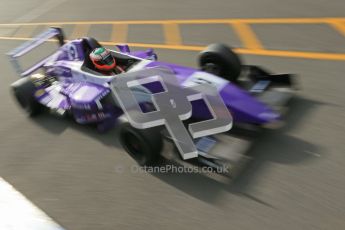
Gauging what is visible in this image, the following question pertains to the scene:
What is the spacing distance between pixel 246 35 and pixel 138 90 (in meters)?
3.47

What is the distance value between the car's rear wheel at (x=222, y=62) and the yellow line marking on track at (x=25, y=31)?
26.3ft

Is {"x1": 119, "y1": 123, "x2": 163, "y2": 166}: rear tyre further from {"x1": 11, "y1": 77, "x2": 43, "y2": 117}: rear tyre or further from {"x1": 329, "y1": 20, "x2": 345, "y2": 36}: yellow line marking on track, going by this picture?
{"x1": 329, "y1": 20, "x2": 345, "y2": 36}: yellow line marking on track

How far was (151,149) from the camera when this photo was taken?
4.62 metres

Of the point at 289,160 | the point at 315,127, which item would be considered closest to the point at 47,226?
the point at 289,160

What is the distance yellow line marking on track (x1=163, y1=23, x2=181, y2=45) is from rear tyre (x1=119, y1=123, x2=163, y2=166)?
378 centimetres

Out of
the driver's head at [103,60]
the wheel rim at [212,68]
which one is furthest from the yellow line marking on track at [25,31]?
the wheel rim at [212,68]

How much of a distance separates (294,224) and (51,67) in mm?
4590

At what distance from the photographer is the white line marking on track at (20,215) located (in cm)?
445

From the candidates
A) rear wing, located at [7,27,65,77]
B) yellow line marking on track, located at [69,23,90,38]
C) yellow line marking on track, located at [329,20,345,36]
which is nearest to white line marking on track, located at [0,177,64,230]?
rear wing, located at [7,27,65,77]

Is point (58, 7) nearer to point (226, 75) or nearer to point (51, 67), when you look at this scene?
point (51, 67)

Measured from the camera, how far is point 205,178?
15.0 feet

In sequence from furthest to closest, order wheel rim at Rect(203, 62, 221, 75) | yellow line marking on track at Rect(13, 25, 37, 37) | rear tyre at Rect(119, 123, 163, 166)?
yellow line marking on track at Rect(13, 25, 37, 37) → wheel rim at Rect(203, 62, 221, 75) → rear tyre at Rect(119, 123, 163, 166)

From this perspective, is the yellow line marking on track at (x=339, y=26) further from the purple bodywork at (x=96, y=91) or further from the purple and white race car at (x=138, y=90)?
the purple bodywork at (x=96, y=91)

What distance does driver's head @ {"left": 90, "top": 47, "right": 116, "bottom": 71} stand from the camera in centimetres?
577
